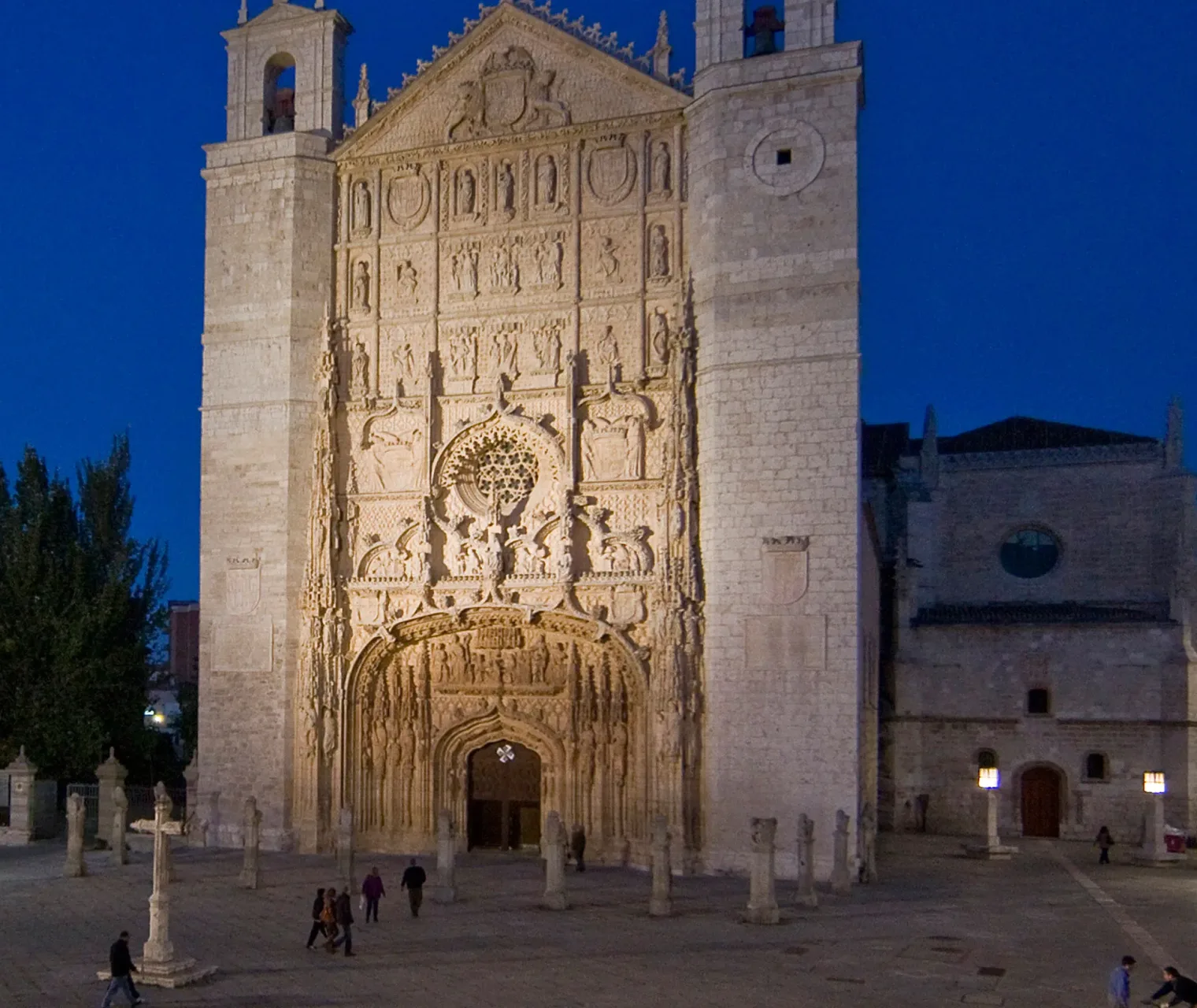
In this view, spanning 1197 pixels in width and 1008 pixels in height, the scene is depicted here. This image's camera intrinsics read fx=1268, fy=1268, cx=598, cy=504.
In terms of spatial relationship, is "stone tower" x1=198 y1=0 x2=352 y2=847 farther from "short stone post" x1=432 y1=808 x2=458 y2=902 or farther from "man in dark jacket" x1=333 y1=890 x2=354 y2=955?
"man in dark jacket" x1=333 y1=890 x2=354 y2=955

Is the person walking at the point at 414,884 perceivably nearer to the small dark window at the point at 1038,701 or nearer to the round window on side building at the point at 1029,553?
the small dark window at the point at 1038,701

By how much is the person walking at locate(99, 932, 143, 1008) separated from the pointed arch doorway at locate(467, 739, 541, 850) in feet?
33.6

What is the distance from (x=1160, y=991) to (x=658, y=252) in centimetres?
1319

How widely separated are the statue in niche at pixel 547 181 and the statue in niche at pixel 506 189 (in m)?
0.44

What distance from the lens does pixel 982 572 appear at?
29.0m

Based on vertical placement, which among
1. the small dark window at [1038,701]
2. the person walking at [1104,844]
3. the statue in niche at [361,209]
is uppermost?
the statue in niche at [361,209]

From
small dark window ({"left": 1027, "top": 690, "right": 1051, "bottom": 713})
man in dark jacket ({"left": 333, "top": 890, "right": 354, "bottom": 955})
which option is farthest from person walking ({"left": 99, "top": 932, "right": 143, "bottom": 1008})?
small dark window ({"left": 1027, "top": 690, "right": 1051, "bottom": 713})

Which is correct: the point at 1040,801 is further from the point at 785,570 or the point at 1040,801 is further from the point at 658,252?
the point at 658,252

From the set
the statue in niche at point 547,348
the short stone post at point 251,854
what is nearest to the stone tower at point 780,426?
the statue in niche at point 547,348

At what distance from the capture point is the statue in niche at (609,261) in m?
20.6

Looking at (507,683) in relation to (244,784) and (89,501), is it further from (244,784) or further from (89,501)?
(89,501)

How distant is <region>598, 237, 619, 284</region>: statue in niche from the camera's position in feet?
67.6

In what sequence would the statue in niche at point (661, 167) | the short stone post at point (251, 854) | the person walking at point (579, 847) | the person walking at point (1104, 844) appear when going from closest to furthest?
the short stone post at point (251, 854), the person walking at point (579, 847), the statue in niche at point (661, 167), the person walking at point (1104, 844)

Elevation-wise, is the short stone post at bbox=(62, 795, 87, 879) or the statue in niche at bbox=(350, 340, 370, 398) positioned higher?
the statue in niche at bbox=(350, 340, 370, 398)
